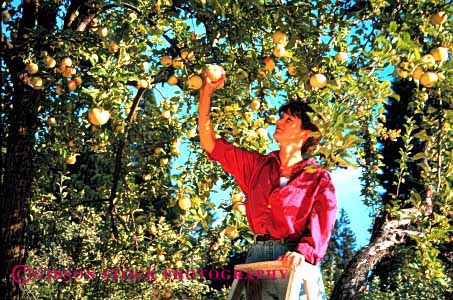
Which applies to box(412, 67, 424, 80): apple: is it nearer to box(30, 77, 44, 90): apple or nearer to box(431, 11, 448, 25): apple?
box(431, 11, 448, 25): apple

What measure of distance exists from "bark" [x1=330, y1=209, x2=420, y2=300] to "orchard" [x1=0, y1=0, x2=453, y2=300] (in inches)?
0.5

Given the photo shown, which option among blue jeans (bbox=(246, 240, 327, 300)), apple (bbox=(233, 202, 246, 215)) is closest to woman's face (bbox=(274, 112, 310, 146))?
blue jeans (bbox=(246, 240, 327, 300))

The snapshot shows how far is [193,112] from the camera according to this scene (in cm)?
385

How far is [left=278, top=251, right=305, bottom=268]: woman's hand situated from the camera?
68.6 inches

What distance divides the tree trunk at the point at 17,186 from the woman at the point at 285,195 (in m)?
1.89

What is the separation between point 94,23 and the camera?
404 cm

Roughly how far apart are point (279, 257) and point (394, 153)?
37.7 feet

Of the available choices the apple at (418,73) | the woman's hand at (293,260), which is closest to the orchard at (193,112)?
the apple at (418,73)

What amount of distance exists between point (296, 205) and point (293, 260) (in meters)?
0.25

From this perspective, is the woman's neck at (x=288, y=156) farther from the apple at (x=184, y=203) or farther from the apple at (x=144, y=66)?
the apple at (x=144, y=66)

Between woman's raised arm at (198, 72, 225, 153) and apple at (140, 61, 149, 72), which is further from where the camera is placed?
apple at (140, 61, 149, 72)

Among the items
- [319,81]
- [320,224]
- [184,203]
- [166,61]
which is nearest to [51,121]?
[166,61]

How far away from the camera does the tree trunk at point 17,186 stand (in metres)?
3.58

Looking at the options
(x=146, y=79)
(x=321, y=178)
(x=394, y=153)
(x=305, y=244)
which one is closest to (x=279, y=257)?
(x=305, y=244)
